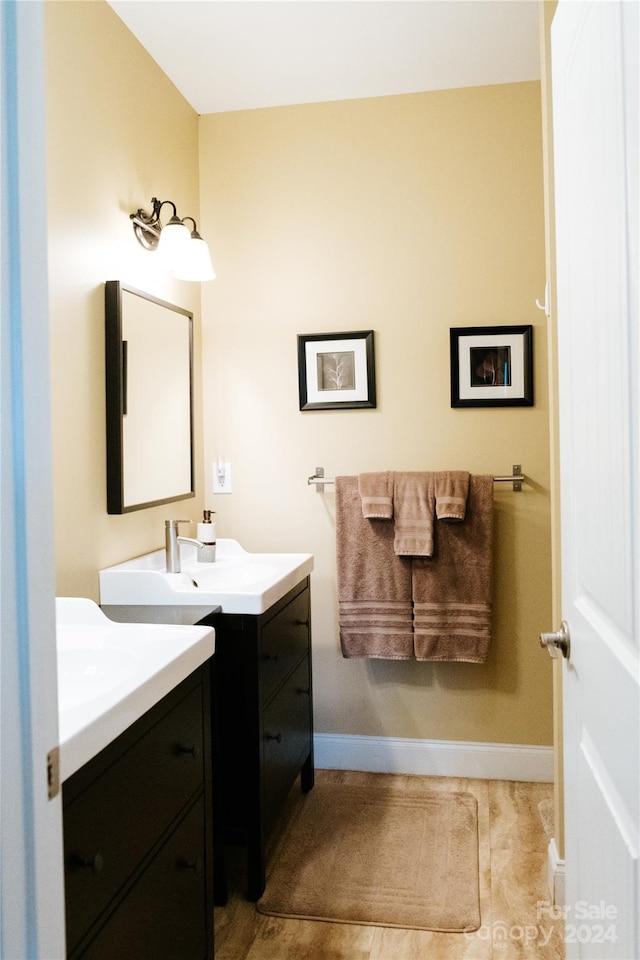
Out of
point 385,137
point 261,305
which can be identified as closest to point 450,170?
point 385,137

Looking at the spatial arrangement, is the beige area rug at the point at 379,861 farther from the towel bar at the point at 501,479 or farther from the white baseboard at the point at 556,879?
the towel bar at the point at 501,479

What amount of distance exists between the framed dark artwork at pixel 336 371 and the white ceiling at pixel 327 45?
36.0 inches

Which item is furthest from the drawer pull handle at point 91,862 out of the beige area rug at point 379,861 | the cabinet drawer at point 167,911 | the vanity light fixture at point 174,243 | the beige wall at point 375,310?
the vanity light fixture at point 174,243

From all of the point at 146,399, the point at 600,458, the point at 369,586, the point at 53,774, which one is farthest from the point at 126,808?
the point at 369,586

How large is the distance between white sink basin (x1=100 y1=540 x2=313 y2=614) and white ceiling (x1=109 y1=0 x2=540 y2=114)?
169 cm

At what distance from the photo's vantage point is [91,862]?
1.09 m

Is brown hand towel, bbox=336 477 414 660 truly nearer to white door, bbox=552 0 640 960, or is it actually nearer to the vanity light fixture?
the vanity light fixture

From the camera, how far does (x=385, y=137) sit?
9.24 ft

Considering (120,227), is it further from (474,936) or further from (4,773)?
(474,936)

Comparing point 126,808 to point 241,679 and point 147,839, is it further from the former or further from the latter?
point 241,679

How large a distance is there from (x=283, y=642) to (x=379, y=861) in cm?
71

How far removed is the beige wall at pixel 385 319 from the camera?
2.74 metres

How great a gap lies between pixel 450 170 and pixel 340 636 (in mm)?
1802

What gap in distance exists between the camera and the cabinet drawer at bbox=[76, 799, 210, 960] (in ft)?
3.91
